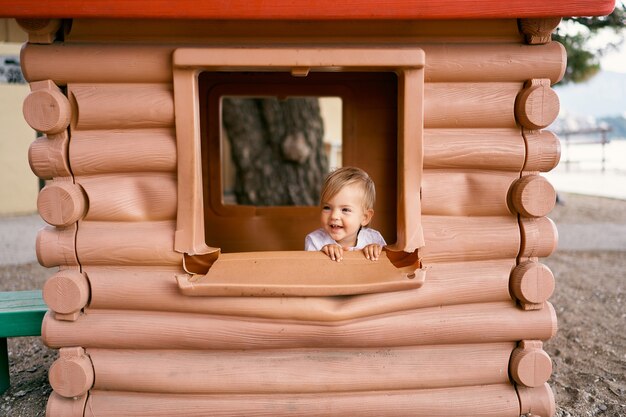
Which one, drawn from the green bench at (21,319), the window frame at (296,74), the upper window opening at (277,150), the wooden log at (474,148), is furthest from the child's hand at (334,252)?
the upper window opening at (277,150)

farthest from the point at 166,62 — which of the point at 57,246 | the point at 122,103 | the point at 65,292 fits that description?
the point at 65,292

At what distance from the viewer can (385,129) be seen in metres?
4.80

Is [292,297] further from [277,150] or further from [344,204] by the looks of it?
[277,150]

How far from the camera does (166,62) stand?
2953 millimetres

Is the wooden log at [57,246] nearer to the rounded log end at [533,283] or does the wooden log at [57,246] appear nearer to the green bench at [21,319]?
the green bench at [21,319]

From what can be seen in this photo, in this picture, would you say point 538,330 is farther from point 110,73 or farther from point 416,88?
point 110,73

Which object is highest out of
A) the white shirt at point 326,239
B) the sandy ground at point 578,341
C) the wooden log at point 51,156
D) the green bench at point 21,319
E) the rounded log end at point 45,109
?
the rounded log end at point 45,109

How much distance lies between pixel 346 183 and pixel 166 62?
4.34 ft

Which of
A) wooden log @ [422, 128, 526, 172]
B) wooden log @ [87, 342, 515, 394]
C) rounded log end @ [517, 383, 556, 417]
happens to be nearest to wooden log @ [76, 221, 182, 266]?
wooden log @ [87, 342, 515, 394]

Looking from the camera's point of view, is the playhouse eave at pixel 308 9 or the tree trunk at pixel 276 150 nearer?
the playhouse eave at pixel 308 9

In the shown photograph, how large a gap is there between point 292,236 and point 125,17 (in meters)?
2.67

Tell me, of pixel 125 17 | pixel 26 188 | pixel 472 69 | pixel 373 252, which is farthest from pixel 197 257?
pixel 26 188

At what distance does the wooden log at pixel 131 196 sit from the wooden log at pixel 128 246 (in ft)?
0.27

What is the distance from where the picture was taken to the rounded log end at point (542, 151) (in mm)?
3076
